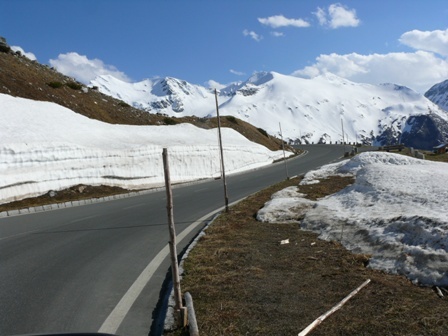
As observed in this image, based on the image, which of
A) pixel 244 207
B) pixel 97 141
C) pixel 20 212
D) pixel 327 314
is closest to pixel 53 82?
pixel 97 141

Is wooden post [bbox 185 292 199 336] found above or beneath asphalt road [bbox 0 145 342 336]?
above

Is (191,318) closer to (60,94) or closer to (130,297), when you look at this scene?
(130,297)

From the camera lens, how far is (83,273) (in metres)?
7.36

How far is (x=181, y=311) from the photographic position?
15.9 feet

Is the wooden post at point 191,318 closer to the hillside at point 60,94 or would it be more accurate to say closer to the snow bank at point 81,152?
the snow bank at point 81,152

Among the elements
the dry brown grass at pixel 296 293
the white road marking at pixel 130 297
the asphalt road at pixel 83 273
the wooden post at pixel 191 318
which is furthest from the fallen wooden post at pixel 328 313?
the white road marking at pixel 130 297

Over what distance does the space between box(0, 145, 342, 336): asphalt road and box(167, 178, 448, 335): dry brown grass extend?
832 millimetres

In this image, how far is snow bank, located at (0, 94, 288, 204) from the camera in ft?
71.8

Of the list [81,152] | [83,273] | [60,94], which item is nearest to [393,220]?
[83,273]

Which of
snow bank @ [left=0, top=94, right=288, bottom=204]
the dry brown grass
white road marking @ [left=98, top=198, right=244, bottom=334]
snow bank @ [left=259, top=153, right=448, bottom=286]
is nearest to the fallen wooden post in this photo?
the dry brown grass

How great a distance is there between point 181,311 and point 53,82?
37202 millimetres

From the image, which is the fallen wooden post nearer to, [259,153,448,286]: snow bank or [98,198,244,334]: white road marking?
[259,153,448,286]: snow bank

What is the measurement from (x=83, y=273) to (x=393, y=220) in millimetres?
5946

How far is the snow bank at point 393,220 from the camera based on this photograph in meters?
6.23
